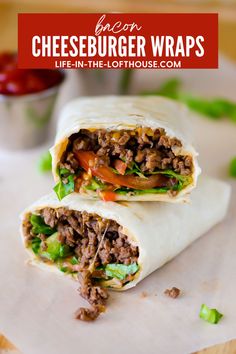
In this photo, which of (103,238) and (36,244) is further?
(36,244)

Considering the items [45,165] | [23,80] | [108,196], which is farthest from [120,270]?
[23,80]

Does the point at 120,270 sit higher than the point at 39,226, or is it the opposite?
the point at 39,226

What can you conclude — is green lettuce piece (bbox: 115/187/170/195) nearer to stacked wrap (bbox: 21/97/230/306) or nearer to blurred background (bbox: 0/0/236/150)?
stacked wrap (bbox: 21/97/230/306)

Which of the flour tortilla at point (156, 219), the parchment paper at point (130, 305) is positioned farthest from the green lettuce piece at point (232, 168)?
the flour tortilla at point (156, 219)

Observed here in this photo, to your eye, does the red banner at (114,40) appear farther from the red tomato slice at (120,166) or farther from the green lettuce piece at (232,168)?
the red tomato slice at (120,166)

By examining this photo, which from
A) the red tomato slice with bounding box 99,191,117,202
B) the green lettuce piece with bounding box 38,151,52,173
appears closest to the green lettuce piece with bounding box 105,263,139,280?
the red tomato slice with bounding box 99,191,117,202

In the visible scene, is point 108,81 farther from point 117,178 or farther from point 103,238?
point 103,238

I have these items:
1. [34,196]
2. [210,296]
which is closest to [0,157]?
[34,196]
